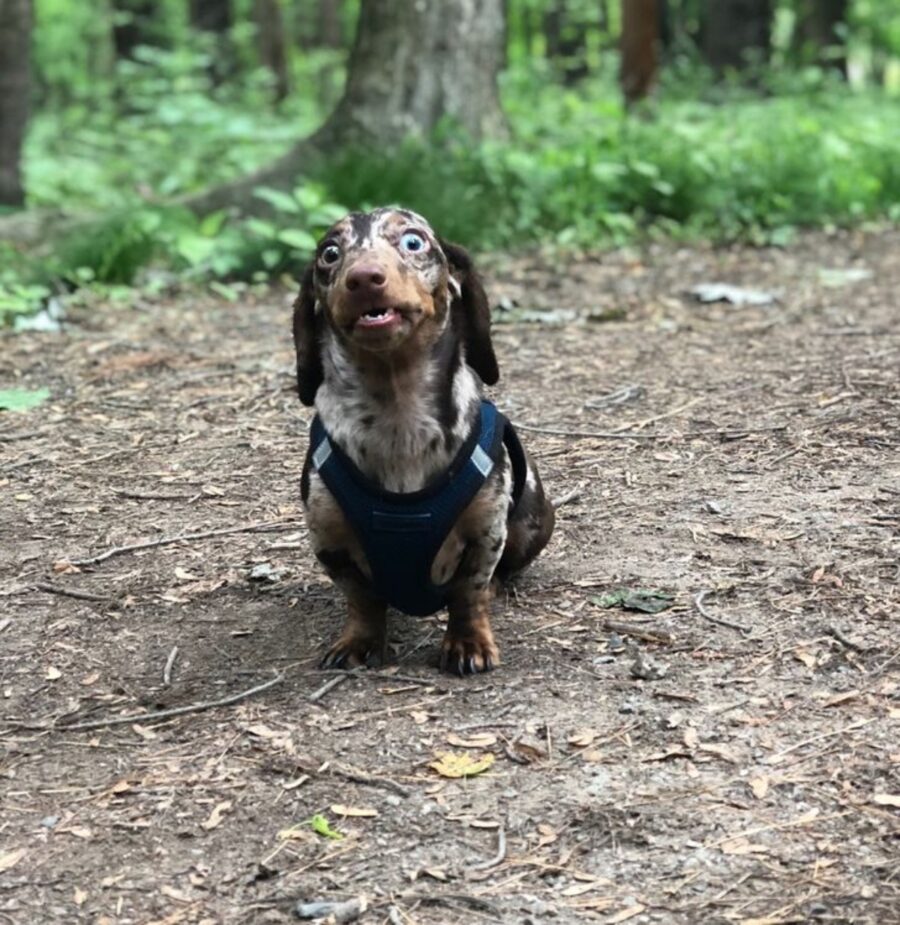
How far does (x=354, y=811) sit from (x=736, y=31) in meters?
18.3

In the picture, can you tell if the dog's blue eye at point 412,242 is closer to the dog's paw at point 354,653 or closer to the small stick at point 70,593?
the dog's paw at point 354,653

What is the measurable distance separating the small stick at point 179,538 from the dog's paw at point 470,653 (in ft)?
4.03

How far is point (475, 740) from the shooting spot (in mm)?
3301

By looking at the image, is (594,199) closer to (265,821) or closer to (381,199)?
(381,199)

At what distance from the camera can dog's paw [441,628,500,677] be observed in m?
3.68

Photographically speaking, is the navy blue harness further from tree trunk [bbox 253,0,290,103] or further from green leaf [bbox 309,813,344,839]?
tree trunk [bbox 253,0,290,103]

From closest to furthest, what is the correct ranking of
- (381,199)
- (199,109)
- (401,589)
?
(401,589) < (381,199) < (199,109)

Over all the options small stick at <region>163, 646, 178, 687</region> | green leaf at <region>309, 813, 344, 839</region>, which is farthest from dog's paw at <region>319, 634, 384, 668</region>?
green leaf at <region>309, 813, 344, 839</region>

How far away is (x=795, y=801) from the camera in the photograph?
9.76 ft

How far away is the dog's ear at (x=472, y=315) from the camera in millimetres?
3768

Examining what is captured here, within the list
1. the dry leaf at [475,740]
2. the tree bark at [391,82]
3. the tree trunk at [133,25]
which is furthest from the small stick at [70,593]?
the tree trunk at [133,25]

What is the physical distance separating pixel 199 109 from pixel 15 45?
5.03m

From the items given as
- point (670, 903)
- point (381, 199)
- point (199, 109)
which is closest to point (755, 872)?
point (670, 903)

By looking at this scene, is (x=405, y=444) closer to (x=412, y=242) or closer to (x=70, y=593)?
(x=412, y=242)
